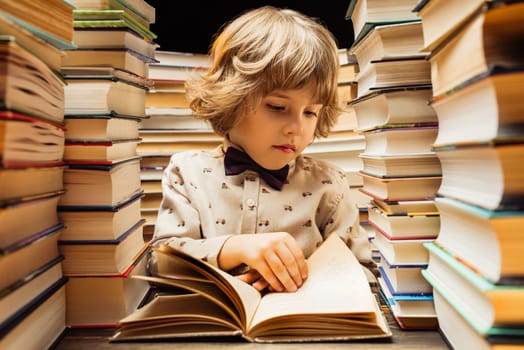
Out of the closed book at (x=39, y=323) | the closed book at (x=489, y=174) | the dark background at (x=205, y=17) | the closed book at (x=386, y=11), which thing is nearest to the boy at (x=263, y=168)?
the closed book at (x=386, y=11)

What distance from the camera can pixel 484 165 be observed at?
0.54 meters

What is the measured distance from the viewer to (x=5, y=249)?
22.1 inches

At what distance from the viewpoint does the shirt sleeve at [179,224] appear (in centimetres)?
87

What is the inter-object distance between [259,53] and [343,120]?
0.50m

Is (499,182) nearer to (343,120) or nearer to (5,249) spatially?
(5,249)

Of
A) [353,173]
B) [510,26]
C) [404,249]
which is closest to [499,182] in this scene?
[510,26]

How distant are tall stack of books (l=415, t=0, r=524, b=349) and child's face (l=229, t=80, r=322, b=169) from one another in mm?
299

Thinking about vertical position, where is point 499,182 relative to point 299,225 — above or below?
above

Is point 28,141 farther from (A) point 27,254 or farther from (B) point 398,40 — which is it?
(B) point 398,40

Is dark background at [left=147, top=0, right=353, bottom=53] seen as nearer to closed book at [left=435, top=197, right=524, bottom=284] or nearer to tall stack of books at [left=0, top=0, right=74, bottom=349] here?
tall stack of books at [left=0, top=0, right=74, bottom=349]

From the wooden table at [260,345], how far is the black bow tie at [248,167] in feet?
1.27

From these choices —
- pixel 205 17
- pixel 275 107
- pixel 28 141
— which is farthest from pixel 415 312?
pixel 205 17

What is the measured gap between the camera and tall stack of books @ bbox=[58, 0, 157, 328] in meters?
0.80

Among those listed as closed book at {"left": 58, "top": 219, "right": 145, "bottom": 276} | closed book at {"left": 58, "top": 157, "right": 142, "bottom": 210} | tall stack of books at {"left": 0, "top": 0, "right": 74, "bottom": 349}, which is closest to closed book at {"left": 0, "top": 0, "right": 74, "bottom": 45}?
tall stack of books at {"left": 0, "top": 0, "right": 74, "bottom": 349}
